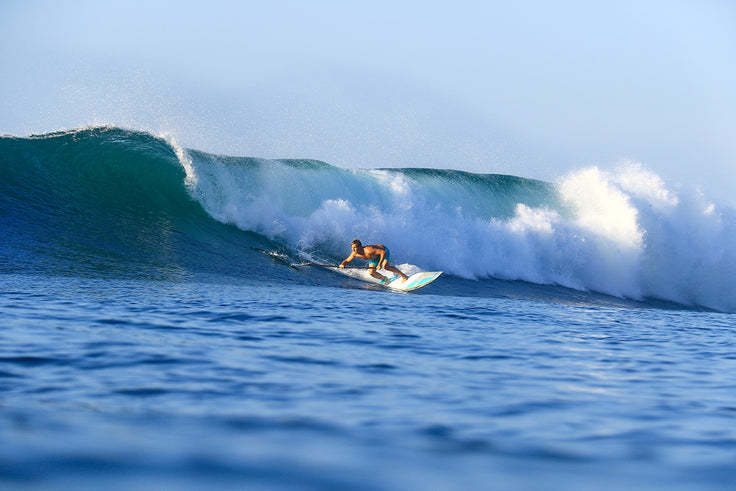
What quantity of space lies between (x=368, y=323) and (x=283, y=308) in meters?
1.16

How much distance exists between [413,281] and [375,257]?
0.98 m

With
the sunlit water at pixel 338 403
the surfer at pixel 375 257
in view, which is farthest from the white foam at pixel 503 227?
the sunlit water at pixel 338 403

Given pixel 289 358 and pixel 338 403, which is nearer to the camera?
pixel 338 403

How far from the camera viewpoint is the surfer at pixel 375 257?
11273mm

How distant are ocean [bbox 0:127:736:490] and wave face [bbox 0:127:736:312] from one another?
80mm

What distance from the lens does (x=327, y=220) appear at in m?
14.8

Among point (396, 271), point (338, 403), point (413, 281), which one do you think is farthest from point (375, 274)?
point (338, 403)

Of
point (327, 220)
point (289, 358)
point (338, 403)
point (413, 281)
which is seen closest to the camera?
point (338, 403)

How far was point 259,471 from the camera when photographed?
2.17 metres

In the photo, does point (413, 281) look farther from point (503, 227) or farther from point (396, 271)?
point (503, 227)

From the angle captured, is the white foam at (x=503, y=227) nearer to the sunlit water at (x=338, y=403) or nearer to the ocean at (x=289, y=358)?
the ocean at (x=289, y=358)

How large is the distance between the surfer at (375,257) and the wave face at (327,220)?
27.7 inches

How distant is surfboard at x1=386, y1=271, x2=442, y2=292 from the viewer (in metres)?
10.8

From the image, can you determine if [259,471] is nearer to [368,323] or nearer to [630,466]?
[630,466]
